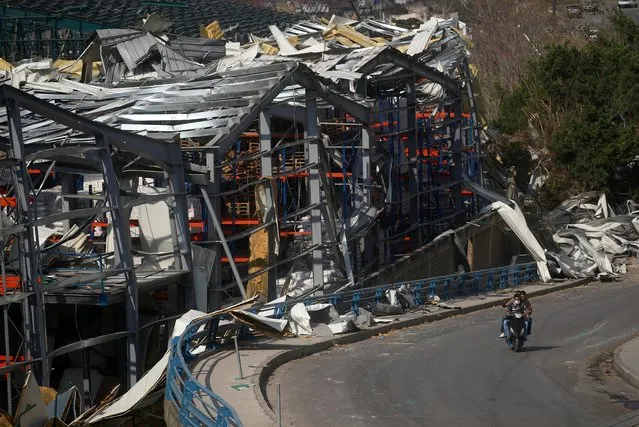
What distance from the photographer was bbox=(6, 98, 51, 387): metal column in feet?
76.4

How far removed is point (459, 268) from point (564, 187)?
11.9 m

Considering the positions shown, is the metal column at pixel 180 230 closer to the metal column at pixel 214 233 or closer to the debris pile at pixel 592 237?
the metal column at pixel 214 233

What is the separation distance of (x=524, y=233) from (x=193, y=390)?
27979 mm

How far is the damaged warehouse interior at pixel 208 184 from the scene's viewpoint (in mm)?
26016

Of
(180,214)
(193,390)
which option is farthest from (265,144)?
(193,390)

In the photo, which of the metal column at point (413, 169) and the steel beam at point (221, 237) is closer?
the steel beam at point (221, 237)

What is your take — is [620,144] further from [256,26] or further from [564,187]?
[256,26]

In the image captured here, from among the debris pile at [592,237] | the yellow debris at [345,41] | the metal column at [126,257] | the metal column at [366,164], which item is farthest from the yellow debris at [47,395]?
the yellow debris at [345,41]

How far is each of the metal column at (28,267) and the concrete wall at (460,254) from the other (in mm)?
11810

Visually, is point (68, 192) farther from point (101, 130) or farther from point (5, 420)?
point (5, 420)

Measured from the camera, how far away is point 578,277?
42.9 m

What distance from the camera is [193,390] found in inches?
645

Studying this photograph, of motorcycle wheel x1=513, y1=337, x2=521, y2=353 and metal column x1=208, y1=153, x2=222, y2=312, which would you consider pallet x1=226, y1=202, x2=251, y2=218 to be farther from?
motorcycle wheel x1=513, y1=337, x2=521, y2=353

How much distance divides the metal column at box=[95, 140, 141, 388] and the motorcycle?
8051 millimetres
